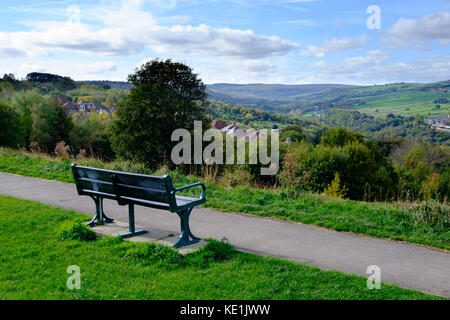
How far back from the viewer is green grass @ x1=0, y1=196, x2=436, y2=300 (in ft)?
13.5

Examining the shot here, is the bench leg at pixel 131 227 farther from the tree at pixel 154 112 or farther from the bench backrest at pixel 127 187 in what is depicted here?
the tree at pixel 154 112

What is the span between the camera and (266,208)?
7812mm

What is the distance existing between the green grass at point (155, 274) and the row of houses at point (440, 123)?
100 metres

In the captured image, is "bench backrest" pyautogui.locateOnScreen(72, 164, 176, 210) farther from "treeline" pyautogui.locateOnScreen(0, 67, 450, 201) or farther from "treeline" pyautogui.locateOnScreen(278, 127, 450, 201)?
"treeline" pyautogui.locateOnScreen(0, 67, 450, 201)

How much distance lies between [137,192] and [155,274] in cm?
152

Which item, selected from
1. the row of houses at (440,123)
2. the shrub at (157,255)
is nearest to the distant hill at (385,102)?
the row of houses at (440,123)

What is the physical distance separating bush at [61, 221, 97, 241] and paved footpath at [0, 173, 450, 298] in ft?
3.62

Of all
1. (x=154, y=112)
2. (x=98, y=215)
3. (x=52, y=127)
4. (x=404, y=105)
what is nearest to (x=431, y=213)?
(x=98, y=215)

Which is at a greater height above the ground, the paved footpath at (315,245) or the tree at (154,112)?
the tree at (154,112)

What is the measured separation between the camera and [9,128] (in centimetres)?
3969

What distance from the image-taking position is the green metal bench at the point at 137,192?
5461mm

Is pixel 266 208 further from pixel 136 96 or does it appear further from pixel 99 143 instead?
pixel 99 143

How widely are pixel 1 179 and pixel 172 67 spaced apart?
899 inches
